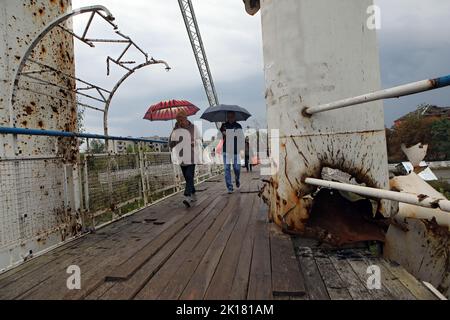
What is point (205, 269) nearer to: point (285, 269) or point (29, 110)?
point (285, 269)

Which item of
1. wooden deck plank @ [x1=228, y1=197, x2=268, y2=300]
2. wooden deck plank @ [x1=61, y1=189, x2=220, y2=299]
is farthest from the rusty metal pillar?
wooden deck plank @ [x1=228, y1=197, x2=268, y2=300]

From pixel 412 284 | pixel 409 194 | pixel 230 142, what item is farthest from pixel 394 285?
pixel 230 142

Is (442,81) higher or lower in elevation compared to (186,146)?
higher

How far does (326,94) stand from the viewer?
2848 mm

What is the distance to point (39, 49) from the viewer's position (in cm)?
392

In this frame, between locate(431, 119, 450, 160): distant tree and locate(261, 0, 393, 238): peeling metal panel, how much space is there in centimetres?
779

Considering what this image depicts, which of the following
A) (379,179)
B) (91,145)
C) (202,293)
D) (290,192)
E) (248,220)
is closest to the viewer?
(202,293)

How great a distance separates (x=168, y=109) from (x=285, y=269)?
790 cm

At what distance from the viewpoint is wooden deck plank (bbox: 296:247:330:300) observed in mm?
1755

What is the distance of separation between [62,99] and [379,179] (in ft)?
13.3

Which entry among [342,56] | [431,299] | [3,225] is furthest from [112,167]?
[431,299]

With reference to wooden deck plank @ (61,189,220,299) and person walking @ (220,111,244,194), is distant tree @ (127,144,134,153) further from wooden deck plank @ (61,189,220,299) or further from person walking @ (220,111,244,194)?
person walking @ (220,111,244,194)

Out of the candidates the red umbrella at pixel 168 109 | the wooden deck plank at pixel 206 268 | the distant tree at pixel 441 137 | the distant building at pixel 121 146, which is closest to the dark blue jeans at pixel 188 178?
the distant building at pixel 121 146
